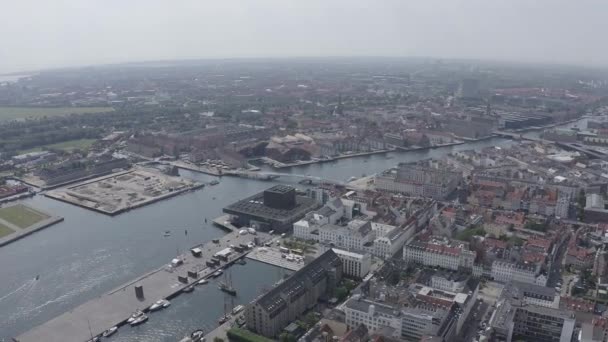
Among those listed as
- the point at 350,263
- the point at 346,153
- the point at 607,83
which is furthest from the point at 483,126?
the point at 607,83

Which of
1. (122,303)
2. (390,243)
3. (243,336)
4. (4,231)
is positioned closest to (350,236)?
(390,243)

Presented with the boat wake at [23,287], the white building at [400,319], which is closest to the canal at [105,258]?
the boat wake at [23,287]

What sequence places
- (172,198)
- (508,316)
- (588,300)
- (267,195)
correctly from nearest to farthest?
(508,316) → (588,300) → (267,195) → (172,198)

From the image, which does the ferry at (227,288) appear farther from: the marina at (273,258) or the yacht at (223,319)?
the marina at (273,258)

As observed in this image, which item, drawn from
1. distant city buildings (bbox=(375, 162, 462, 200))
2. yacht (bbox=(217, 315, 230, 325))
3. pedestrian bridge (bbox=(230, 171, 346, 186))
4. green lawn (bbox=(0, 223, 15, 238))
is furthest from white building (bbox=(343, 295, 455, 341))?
green lawn (bbox=(0, 223, 15, 238))

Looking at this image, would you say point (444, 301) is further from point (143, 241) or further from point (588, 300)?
point (143, 241)

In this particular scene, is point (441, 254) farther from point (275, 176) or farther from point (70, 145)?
point (70, 145)

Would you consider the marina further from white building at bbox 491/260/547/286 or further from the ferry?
white building at bbox 491/260/547/286
